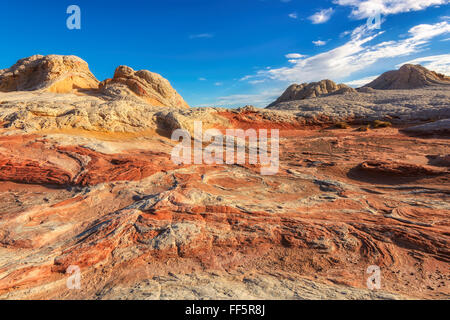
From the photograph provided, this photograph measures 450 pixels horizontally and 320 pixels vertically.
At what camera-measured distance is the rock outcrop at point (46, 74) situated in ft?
66.1

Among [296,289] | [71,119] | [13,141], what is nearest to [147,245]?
[296,289]

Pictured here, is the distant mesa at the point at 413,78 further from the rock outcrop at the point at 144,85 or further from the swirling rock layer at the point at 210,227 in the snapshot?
the rock outcrop at the point at 144,85

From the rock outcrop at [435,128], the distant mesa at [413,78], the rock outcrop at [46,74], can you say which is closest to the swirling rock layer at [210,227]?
the rock outcrop at [435,128]

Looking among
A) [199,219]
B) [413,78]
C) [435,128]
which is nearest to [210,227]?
[199,219]

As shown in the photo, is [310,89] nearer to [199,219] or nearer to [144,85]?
[144,85]

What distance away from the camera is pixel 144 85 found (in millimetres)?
21656

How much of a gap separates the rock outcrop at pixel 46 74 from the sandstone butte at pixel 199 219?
11.8 m

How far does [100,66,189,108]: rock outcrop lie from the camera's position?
21016 millimetres

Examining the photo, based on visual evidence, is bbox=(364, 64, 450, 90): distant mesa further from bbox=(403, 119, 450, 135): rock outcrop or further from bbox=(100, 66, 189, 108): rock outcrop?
bbox=(100, 66, 189, 108): rock outcrop

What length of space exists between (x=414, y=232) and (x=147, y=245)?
5.56m

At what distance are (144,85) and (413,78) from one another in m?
41.0

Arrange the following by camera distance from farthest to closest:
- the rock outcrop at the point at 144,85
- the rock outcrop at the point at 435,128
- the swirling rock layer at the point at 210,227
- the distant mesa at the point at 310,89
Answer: the distant mesa at the point at 310,89 → the rock outcrop at the point at 144,85 → the rock outcrop at the point at 435,128 → the swirling rock layer at the point at 210,227

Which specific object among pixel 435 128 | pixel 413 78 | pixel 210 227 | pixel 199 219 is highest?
pixel 413 78
